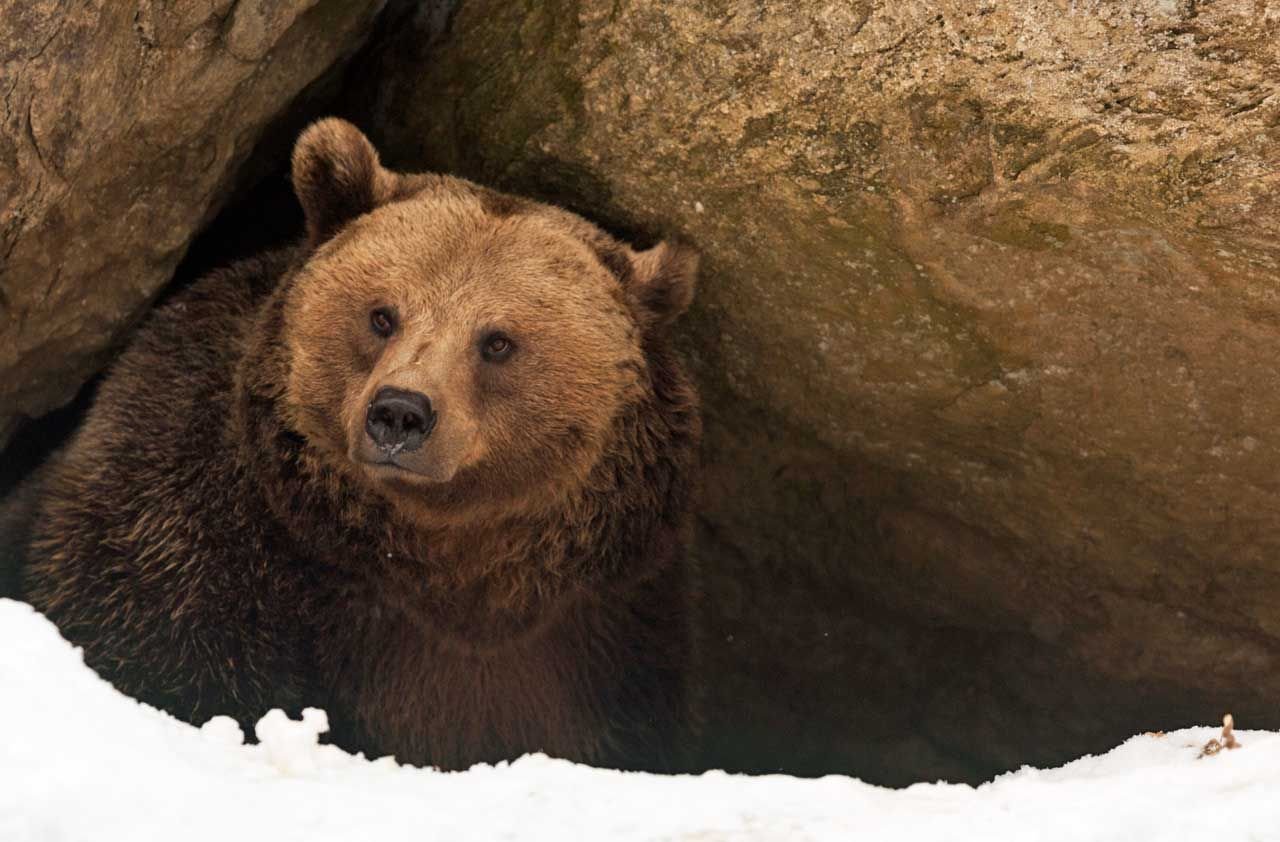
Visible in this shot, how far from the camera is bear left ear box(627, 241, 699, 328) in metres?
4.70

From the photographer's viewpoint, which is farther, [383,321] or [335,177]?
[335,177]

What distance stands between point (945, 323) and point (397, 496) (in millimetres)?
1882

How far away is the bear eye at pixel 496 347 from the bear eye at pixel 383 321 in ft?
0.93

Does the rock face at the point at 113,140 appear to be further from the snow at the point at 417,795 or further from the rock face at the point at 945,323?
the snow at the point at 417,795

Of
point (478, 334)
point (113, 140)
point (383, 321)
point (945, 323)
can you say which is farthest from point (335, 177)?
point (945, 323)

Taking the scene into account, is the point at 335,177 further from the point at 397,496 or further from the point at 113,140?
the point at 397,496

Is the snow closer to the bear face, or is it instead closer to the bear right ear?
the bear face

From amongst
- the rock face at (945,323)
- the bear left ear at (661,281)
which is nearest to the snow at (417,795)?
the rock face at (945,323)

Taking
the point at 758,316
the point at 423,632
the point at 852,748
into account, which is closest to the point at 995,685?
the point at 852,748

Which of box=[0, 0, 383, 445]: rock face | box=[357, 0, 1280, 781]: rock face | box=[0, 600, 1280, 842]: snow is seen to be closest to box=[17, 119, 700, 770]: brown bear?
box=[0, 0, 383, 445]: rock face

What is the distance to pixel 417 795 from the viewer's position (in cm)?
266

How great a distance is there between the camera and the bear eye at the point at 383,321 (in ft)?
14.3

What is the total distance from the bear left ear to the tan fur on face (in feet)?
0.22

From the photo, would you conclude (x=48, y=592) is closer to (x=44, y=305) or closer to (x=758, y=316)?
(x=44, y=305)
